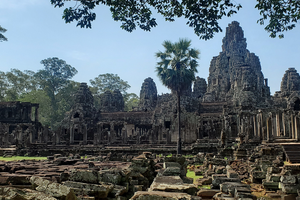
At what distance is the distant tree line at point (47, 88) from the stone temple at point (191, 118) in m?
8.54

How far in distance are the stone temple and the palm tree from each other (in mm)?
4510

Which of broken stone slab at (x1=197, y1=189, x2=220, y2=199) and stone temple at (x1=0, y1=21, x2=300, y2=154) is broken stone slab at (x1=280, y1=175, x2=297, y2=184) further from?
stone temple at (x1=0, y1=21, x2=300, y2=154)

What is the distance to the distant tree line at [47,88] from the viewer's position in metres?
47.4

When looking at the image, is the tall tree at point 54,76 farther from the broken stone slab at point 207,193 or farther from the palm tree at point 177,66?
the broken stone slab at point 207,193

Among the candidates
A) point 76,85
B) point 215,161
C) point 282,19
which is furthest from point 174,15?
point 76,85

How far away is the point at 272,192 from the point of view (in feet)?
24.7

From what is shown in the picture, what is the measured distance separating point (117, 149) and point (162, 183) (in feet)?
60.0

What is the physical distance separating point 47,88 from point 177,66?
32.7 metres

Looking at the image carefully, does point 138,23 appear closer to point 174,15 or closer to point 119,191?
point 174,15

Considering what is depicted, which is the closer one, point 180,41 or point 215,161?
point 215,161

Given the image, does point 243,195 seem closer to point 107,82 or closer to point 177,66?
point 177,66

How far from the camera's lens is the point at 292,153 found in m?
10.7

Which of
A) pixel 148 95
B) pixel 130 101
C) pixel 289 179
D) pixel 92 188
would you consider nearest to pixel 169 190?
pixel 92 188

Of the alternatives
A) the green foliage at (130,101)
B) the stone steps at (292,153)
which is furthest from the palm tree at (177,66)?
the green foliage at (130,101)
